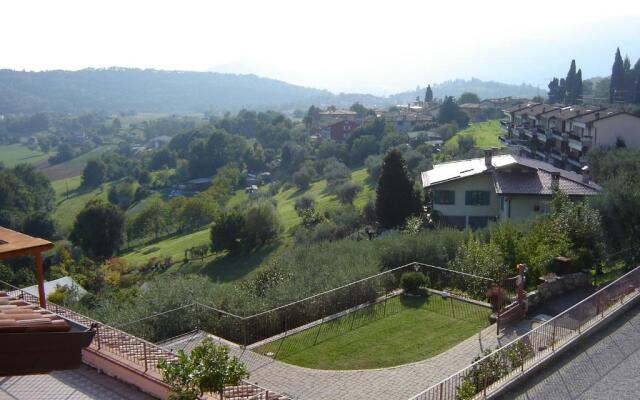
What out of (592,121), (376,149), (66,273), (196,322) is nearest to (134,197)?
(376,149)

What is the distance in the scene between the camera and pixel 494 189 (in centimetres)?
3466

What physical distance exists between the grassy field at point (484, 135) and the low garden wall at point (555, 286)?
181ft

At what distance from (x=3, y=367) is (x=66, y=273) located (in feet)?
137

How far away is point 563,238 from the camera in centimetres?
1925

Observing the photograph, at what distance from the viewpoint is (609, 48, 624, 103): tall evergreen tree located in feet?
314

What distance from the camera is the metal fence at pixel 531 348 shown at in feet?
34.4

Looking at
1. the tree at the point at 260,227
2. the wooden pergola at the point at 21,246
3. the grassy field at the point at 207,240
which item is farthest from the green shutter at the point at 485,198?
the wooden pergola at the point at 21,246

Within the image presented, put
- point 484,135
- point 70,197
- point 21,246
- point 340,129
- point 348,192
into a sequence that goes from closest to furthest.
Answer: point 21,246 < point 348,192 < point 484,135 < point 70,197 < point 340,129

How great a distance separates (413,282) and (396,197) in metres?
20.9

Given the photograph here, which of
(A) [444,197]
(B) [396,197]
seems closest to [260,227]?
(B) [396,197]

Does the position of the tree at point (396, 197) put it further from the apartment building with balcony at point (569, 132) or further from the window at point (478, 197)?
the apartment building with balcony at point (569, 132)

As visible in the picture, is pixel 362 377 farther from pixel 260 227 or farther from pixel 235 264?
pixel 260 227

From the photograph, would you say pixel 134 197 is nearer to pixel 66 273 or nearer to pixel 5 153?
pixel 66 273

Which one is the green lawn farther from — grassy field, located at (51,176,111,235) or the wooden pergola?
grassy field, located at (51,176,111,235)
